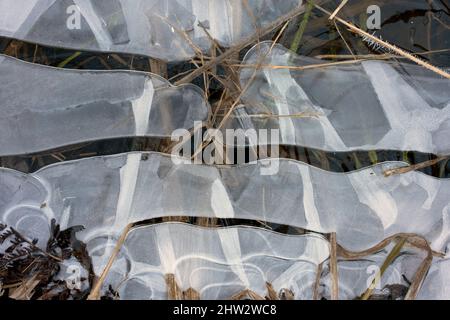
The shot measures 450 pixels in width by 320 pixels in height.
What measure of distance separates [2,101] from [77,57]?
229 millimetres

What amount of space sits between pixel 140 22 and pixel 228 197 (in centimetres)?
52

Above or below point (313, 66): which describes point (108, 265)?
below

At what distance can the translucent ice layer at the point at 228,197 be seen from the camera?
1047mm

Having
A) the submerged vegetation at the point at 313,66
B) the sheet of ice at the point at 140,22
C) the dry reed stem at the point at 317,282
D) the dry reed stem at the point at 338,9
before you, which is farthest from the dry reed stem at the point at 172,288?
the dry reed stem at the point at 338,9

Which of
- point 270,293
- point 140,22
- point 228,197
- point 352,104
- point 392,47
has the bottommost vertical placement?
point 270,293

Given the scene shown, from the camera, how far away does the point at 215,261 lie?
41.5 inches

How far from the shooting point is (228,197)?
105 centimetres

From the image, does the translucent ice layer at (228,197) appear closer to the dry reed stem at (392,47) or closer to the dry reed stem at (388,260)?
the dry reed stem at (388,260)

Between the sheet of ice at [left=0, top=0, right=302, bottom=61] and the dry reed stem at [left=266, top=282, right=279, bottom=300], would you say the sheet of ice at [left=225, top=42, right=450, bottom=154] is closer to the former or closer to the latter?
the sheet of ice at [left=0, top=0, right=302, bottom=61]

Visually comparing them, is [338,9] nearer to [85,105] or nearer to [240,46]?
[240,46]

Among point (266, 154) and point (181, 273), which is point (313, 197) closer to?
point (266, 154)

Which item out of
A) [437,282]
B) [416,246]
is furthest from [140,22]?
[437,282]

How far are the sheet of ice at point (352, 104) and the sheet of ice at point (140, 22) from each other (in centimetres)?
11

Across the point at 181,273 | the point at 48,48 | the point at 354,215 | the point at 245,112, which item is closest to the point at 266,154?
the point at 245,112
